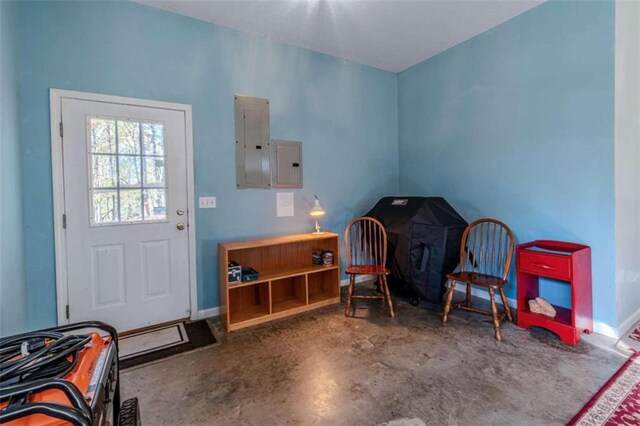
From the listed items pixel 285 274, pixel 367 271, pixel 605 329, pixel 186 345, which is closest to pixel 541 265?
pixel 605 329

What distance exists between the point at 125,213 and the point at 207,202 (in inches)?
26.7

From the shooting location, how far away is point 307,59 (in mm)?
3393

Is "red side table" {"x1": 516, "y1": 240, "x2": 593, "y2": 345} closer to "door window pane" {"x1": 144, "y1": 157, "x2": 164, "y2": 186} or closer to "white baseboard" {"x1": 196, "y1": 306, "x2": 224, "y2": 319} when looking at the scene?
"white baseboard" {"x1": 196, "y1": 306, "x2": 224, "y2": 319}

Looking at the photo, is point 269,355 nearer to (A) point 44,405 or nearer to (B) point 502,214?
(A) point 44,405

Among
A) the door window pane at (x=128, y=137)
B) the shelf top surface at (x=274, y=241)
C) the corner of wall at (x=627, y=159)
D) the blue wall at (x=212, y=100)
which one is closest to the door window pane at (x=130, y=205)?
the door window pane at (x=128, y=137)

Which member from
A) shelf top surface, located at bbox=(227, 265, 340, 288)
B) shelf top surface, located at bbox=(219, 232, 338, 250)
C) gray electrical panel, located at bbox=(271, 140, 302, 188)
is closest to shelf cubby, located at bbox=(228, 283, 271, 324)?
shelf top surface, located at bbox=(227, 265, 340, 288)

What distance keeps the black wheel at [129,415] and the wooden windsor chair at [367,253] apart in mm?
1961

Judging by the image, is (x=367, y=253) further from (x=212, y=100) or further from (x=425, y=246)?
(x=212, y=100)

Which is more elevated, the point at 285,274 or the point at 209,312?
the point at 285,274

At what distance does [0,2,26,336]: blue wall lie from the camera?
A: 1.74 metres

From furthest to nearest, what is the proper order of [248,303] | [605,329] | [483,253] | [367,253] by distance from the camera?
[367,253] < [483,253] < [248,303] < [605,329]

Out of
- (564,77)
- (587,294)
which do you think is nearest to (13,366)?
(587,294)

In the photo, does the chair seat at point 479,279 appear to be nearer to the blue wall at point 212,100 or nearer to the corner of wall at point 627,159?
the corner of wall at point 627,159

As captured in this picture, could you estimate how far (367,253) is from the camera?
12.1 ft
